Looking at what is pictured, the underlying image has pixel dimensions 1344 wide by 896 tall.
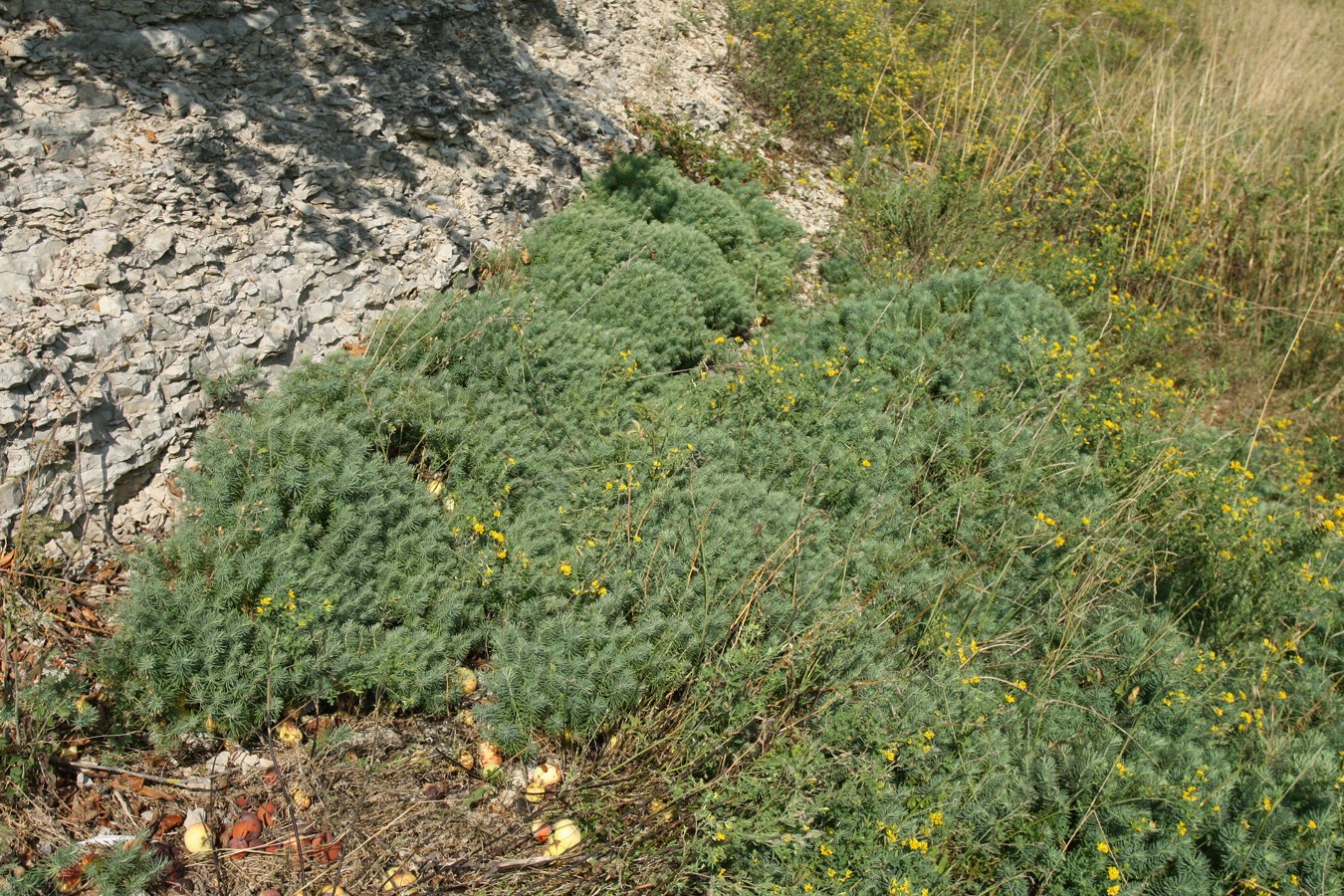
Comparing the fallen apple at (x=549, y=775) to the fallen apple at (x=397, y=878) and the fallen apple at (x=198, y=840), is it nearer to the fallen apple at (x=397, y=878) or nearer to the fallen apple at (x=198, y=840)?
the fallen apple at (x=397, y=878)

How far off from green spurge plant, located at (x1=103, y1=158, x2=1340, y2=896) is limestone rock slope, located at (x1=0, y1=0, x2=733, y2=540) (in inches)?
14.3

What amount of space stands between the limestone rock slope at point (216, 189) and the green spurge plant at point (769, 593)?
0.36 metres

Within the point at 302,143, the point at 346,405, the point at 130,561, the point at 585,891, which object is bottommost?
the point at 585,891

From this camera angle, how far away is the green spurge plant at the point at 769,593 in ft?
9.82

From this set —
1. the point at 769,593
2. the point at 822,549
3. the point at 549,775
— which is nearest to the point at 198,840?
the point at 549,775

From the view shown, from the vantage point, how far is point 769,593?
3475 millimetres

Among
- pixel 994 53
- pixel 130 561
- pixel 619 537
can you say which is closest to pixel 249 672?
pixel 130 561

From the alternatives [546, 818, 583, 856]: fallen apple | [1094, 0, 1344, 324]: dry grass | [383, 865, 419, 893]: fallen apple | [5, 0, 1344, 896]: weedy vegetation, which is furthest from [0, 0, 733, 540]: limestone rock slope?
[1094, 0, 1344, 324]: dry grass

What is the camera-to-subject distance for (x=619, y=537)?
3562 millimetres

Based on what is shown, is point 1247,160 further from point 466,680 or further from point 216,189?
point 216,189

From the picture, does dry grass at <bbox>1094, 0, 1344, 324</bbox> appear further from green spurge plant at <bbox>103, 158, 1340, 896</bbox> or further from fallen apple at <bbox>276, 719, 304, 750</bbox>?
fallen apple at <bbox>276, 719, 304, 750</bbox>

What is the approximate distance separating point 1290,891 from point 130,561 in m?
4.07

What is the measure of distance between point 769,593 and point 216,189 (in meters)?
3.12

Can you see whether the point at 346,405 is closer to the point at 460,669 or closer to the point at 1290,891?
the point at 460,669
